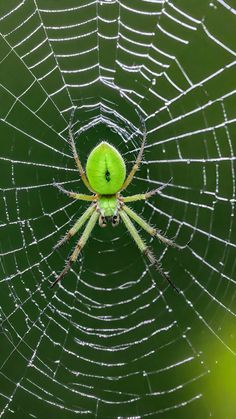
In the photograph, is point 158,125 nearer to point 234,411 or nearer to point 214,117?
point 214,117

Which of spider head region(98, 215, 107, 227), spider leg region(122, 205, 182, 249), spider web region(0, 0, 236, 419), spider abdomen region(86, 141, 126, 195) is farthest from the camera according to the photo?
spider web region(0, 0, 236, 419)

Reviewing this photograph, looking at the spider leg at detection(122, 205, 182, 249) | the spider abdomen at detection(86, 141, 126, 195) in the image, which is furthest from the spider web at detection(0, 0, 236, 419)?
the spider abdomen at detection(86, 141, 126, 195)

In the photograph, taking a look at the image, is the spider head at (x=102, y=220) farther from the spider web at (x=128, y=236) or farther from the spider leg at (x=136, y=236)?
the spider web at (x=128, y=236)

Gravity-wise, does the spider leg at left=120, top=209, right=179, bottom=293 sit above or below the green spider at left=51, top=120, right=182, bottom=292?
below

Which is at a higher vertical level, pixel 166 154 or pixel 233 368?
pixel 166 154

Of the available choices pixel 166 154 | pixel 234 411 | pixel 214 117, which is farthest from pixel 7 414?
pixel 214 117

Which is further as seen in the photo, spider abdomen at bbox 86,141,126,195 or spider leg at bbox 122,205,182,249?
spider leg at bbox 122,205,182,249

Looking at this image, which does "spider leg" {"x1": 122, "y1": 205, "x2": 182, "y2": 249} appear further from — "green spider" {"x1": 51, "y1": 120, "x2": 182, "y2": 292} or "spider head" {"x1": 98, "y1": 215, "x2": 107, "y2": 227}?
"spider head" {"x1": 98, "y1": 215, "x2": 107, "y2": 227}
